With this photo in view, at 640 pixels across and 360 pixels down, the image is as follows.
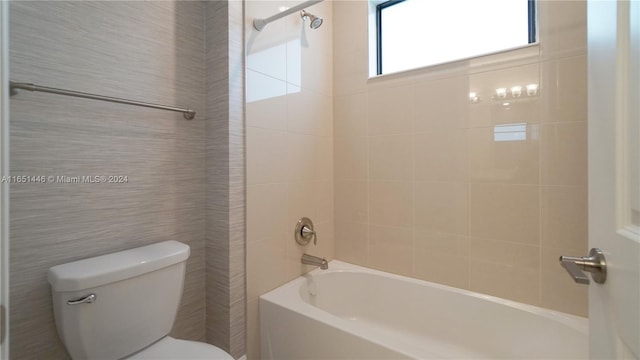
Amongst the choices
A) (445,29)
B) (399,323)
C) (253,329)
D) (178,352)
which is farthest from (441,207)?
(178,352)

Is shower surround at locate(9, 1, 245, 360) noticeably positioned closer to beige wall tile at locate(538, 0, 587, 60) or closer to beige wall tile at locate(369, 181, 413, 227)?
beige wall tile at locate(369, 181, 413, 227)

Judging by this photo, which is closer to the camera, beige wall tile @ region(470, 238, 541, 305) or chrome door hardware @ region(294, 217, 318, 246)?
beige wall tile @ region(470, 238, 541, 305)

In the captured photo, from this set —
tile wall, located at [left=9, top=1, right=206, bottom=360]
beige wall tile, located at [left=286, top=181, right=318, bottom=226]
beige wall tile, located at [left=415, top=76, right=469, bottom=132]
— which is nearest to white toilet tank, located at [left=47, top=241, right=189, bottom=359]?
tile wall, located at [left=9, top=1, right=206, bottom=360]

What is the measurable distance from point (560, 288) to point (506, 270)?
22 centimetres

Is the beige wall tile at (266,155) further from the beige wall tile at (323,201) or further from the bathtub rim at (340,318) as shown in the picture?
the bathtub rim at (340,318)

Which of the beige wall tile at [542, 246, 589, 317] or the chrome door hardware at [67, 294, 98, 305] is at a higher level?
the chrome door hardware at [67, 294, 98, 305]

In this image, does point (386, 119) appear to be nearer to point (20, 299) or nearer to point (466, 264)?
point (466, 264)

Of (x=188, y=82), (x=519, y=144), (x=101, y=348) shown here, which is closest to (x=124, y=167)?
(x=188, y=82)

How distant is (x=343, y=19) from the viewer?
1.88 m

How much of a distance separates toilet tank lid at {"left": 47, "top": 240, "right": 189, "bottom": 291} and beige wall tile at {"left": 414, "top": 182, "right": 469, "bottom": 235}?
1292mm

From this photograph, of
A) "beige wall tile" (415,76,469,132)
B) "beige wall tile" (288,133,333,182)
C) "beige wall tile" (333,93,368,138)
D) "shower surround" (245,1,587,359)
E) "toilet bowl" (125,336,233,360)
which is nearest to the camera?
"toilet bowl" (125,336,233,360)

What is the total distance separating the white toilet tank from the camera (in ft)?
2.81

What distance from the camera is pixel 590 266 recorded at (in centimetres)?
57

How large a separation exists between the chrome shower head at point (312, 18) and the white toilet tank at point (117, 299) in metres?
1.30
